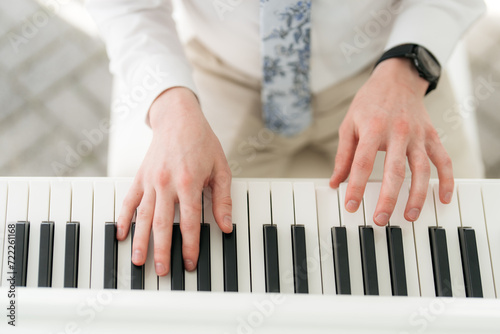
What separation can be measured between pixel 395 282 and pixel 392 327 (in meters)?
0.13

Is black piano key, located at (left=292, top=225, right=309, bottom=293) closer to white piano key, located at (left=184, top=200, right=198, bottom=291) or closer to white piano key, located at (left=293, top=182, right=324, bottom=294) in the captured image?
white piano key, located at (left=293, top=182, right=324, bottom=294)

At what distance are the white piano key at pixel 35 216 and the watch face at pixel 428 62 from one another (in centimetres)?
63

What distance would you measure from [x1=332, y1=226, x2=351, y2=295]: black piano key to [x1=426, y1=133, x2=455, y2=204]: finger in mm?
159

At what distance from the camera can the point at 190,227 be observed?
627 millimetres

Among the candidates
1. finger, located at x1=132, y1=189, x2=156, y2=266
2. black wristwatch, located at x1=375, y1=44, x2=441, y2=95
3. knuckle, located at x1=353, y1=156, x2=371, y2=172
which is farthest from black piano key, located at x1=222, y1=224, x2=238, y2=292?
black wristwatch, located at x1=375, y1=44, x2=441, y2=95

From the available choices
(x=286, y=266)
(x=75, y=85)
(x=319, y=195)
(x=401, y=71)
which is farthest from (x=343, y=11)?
(x=75, y=85)

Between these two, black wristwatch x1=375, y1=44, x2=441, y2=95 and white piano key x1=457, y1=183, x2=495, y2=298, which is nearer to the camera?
white piano key x1=457, y1=183, x2=495, y2=298

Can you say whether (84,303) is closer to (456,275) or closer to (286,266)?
(286,266)

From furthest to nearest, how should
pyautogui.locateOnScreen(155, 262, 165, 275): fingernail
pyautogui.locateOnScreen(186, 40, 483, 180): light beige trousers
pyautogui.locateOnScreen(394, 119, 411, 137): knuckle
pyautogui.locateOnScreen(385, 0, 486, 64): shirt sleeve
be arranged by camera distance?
1. pyautogui.locateOnScreen(186, 40, 483, 180): light beige trousers
2. pyautogui.locateOnScreen(385, 0, 486, 64): shirt sleeve
3. pyautogui.locateOnScreen(394, 119, 411, 137): knuckle
4. pyautogui.locateOnScreen(155, 262, 165, 275): fingernail

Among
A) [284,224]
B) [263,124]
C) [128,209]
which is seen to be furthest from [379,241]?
[263,124]

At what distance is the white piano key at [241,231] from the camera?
64cm

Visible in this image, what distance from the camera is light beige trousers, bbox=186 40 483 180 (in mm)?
1000

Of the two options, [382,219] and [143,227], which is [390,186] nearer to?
[382,219]

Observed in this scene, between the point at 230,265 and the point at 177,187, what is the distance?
128 mm
